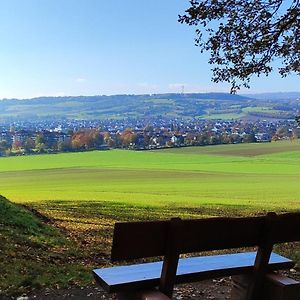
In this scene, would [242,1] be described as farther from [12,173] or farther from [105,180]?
[12,173]

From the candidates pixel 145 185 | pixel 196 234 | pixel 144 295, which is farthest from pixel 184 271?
pixel 145 185

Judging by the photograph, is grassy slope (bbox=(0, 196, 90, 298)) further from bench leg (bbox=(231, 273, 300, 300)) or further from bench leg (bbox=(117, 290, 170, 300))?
bench leg (bbox=(231, 273, 300, 300))

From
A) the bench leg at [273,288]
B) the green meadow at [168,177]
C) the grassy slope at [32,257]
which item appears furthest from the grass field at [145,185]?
the bench leg at [273,288]

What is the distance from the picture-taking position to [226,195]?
24.1 meters

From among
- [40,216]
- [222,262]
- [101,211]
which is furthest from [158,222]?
[101,211]

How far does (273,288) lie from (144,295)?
119cm

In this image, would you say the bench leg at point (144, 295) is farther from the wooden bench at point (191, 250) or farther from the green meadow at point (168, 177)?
the green meadow at point (168, 177)

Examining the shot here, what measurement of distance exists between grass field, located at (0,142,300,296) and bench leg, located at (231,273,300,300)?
12.4 ft

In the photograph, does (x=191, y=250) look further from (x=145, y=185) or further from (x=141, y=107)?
(x=141, y=107)

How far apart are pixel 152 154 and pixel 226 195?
76.9ft

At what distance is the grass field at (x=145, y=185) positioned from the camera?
594 inches

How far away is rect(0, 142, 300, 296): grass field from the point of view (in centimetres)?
1509

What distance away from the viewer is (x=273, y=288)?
4.12 m

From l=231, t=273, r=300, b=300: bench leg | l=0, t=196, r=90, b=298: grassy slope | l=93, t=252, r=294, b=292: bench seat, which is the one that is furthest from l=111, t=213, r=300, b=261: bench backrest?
l=0, t=196, r=90, b=298: grassy slope
